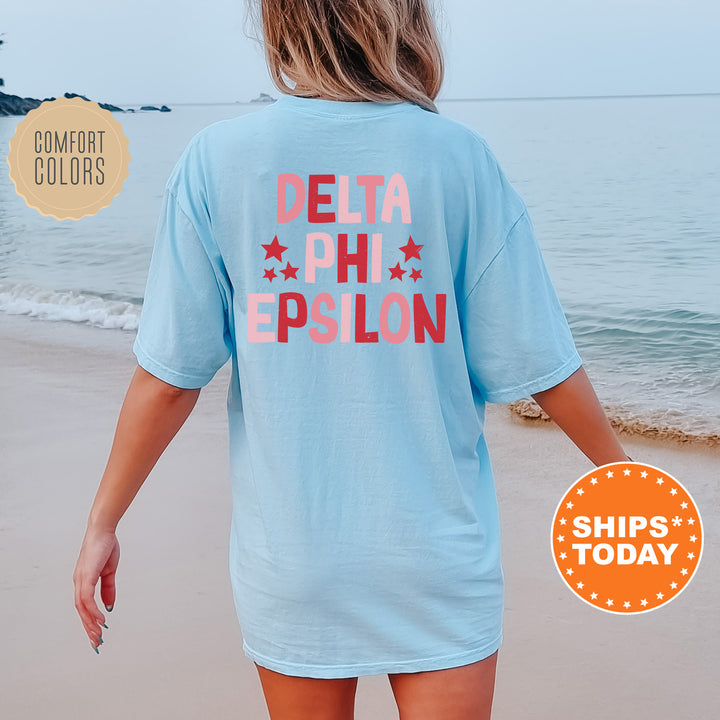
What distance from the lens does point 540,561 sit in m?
2.35

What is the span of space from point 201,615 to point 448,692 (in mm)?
1270

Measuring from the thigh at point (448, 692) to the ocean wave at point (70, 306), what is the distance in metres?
4.73

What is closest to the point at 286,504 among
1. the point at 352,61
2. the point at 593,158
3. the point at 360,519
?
the point at 360,519

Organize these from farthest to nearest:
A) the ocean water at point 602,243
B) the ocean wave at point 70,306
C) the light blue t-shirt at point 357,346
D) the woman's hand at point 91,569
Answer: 1. the ocean wave at point 70,306
2. the ocean water at point 602,243
3. the woman's hand at point 91,569
4. the light blue t-shirt at point 357,346

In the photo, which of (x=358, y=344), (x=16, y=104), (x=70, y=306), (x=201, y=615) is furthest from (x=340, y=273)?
(x=16, y=104)

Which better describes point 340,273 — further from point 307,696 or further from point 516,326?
point 307,696

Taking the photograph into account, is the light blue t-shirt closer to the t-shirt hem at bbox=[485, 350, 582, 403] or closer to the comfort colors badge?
the t-shirt hem at bbox=[485, 350, 582, 403]

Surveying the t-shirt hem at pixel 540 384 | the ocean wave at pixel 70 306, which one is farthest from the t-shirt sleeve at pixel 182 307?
the ocean wave at pixel 70 306

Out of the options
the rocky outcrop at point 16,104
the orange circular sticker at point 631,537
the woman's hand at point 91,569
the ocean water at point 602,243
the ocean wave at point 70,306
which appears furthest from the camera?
the rocky outcrop at point 16,104

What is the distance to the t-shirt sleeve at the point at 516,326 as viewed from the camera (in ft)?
2.86

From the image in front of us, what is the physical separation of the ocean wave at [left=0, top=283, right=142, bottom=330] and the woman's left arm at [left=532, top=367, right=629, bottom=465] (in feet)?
15.5

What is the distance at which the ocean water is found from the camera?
4902 mm

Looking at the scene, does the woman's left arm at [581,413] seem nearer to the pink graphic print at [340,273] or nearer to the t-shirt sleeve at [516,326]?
the t-shirt sleeve at [516,326]

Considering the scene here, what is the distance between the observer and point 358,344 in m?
0.85
